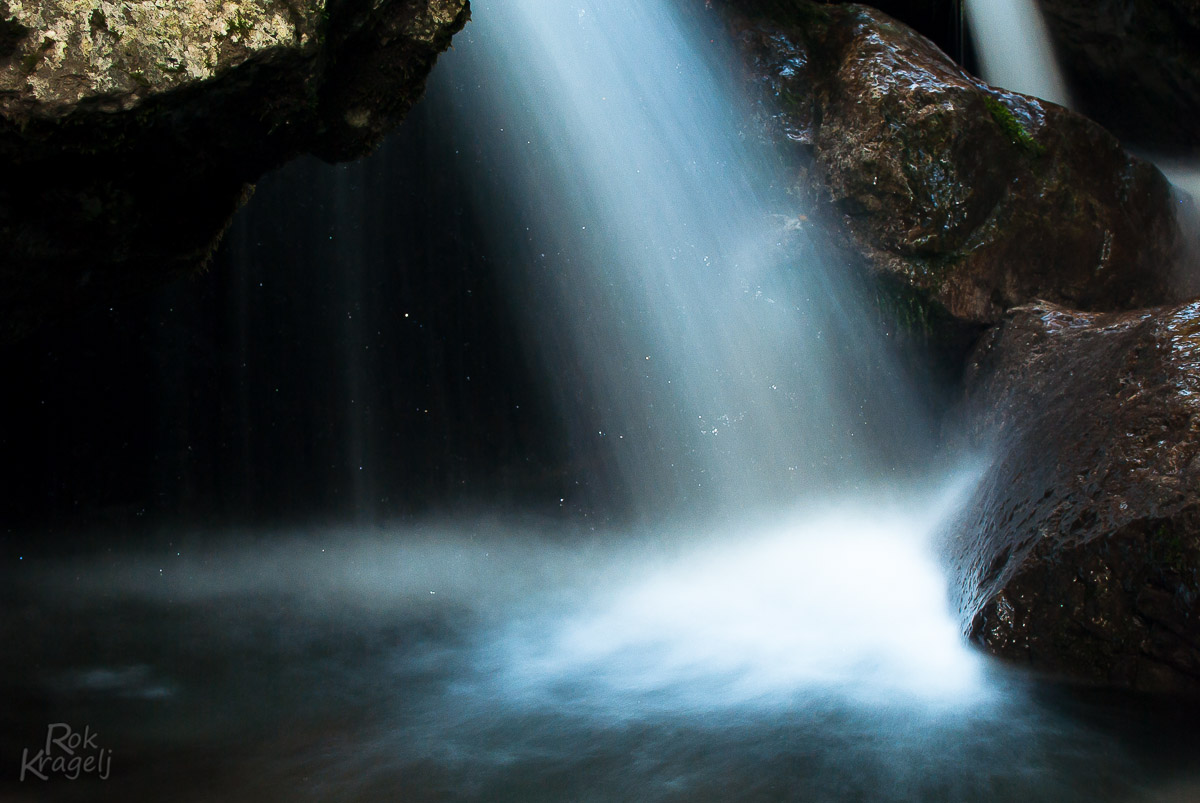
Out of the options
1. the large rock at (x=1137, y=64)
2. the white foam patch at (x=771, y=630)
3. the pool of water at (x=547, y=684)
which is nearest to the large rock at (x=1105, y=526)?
the pool of water at (x=547, y=684)

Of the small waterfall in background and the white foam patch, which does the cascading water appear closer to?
the white foam patch

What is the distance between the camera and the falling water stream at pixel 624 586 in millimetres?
3299

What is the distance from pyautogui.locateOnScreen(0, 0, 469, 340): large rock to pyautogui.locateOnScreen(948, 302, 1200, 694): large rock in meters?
3.94

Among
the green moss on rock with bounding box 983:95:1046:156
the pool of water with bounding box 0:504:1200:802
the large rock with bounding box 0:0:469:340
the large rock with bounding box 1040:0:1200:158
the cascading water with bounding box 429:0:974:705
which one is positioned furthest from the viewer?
the large rock with bounding box 1040:0:1200:158

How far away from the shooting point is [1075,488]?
416 centimetres

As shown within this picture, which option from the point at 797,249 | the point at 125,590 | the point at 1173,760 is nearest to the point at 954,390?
the point at 797,249

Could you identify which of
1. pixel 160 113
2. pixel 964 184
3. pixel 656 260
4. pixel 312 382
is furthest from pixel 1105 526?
pixel 312 382

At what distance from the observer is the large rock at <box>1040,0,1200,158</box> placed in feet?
29.6

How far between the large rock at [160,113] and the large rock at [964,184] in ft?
13.7

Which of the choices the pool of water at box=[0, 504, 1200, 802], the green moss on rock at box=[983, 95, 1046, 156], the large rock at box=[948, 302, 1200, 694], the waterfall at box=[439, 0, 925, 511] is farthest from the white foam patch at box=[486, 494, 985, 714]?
the green moss on rock at box=[983, 95, 1046, 156]

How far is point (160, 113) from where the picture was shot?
286 centimetres

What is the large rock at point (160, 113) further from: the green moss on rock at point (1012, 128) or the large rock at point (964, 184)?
the green moss on rock at point (1012, 128)

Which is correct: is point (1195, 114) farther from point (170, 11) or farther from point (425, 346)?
point (170, 11)

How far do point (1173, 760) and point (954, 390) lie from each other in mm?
4031
